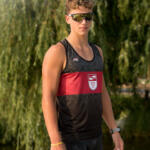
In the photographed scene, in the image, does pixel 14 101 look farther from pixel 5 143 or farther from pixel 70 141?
pixel 70 141

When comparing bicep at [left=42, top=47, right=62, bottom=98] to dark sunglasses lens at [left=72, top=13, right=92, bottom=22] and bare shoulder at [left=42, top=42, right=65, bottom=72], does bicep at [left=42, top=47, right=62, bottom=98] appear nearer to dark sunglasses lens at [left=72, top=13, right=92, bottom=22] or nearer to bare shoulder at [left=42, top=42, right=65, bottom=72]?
bare shoulder at [left=42, top=42, right=65, bottom=72]

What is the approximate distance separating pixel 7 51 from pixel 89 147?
2.94 m

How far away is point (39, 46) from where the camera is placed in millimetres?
4234

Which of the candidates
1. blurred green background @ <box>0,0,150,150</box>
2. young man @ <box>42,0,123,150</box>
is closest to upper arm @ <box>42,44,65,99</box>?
young man @ <box>42,0,123,150</box>

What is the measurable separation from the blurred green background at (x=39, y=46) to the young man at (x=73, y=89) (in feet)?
7.68

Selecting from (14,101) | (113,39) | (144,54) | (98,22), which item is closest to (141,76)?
(144,54)

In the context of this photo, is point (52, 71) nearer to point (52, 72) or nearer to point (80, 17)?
point (52, 72)

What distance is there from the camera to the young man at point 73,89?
175 cm

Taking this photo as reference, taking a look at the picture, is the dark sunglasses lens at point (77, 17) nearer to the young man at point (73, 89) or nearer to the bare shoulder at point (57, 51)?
the young man at point (73, 89)

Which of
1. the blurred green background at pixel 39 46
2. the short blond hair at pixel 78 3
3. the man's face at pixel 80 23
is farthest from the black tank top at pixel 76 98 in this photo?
the blurred green background at pixel 39 46

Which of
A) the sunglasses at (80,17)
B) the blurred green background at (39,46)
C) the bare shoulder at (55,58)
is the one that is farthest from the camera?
the blurred green background at (39,46)

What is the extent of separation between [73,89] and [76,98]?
6cm

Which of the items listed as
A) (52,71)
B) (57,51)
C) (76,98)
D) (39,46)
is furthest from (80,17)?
(39,46)

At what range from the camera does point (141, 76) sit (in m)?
4.86
